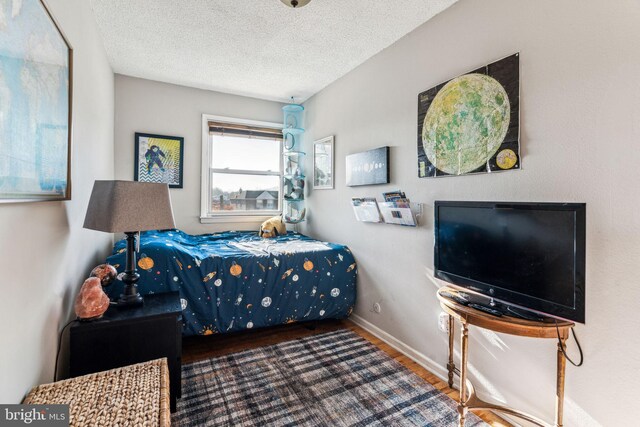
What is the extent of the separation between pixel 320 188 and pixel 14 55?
2.76 meters

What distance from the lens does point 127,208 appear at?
5.20 ft

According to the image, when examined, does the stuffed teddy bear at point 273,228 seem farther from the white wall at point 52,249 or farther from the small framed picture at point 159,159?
the white wall at point 52,249

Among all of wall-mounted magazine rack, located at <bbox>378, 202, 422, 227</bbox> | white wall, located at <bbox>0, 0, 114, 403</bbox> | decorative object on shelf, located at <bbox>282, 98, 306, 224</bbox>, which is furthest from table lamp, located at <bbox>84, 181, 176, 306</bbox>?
decorative object on shelf, located at <bbox>282, 98, 306, 224</bbox>

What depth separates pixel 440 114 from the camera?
2.02 metres

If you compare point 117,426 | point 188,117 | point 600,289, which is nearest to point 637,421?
point 600,289

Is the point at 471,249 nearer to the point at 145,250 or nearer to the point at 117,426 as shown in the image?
the point at 117,426

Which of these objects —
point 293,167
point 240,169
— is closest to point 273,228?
point 293,167

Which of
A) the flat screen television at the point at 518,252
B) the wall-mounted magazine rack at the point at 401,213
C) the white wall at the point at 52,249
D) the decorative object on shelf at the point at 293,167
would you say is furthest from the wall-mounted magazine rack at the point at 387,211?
the white wall at the point at 52,249

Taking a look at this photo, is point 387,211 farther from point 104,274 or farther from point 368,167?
point 104,274

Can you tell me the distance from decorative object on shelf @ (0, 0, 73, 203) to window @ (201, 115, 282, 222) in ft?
7.49

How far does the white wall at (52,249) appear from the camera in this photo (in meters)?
0.96

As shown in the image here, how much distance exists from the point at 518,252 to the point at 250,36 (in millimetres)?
2343

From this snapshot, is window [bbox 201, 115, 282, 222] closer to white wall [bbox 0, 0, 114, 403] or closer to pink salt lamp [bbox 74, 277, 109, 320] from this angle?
white wall [bbox 0, 0, 114, 403]

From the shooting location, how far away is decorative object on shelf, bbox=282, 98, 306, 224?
12.3 feet
